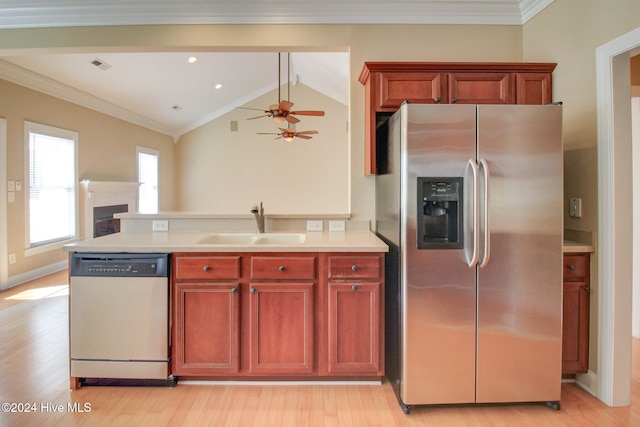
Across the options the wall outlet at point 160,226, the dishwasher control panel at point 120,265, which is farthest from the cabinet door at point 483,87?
the wall outlet at point 160,226

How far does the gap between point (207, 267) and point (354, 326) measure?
954 mm

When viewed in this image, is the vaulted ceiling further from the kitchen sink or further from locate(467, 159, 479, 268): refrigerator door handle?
the kitchen sink

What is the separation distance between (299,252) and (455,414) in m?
1.26

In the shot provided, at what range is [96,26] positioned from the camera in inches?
108

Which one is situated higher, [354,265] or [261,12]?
[261,12]

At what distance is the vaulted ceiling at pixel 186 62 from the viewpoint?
2.68m

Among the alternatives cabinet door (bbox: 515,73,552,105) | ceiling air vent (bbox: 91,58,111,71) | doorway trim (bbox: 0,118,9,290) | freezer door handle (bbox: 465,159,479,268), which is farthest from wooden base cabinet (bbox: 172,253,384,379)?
ceiling air vent (bbox: 91,58,111,71)

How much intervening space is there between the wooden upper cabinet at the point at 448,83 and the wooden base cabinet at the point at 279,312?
1089 mm

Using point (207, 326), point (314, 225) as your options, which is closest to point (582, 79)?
point (314, 225)

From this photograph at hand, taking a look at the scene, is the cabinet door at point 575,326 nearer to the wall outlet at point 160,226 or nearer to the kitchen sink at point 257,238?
the kitchen sink at point 257,238

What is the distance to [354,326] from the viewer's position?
2127mm

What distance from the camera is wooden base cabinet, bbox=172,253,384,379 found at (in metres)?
2.12

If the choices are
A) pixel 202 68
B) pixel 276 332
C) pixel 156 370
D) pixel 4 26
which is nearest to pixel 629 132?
pixel 276 332

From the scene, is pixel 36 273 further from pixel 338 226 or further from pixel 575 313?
pixel 575 313
